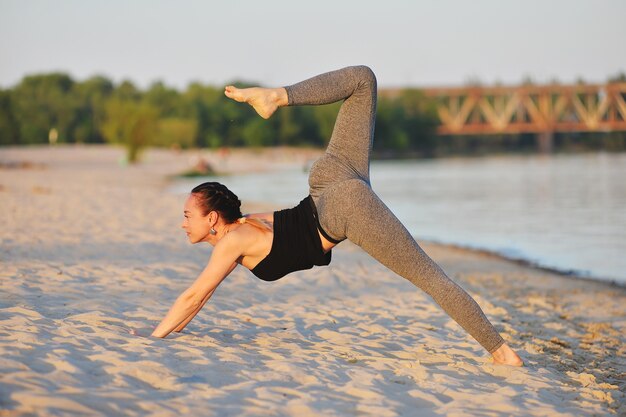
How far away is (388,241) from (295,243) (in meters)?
0.44

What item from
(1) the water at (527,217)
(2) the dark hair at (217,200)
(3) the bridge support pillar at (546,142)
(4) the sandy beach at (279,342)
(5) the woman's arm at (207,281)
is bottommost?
(1) the water at (527,217)

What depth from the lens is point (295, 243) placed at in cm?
361

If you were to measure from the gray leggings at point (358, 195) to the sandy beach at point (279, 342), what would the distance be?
47 cm

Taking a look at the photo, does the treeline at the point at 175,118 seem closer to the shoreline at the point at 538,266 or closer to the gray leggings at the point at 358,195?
the shoreline at the point at 538,266

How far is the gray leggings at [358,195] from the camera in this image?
11.2ft

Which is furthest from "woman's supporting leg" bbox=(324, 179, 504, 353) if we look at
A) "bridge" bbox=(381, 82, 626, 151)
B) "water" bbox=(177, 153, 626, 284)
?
"bridge" bbox=(381, 82, 626, 151)

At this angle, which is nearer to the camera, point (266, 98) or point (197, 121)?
point (266, 98)

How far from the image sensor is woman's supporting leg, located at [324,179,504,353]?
11.2 feet

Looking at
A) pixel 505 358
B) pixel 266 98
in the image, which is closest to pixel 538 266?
pixel 505 358

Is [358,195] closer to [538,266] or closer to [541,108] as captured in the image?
[538,266]

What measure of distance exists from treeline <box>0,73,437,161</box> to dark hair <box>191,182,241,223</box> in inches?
1937

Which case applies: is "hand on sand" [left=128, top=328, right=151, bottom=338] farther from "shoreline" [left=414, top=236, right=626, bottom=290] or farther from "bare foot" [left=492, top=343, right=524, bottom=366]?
"shoreline" [left=414, top=236, right=626, bottom=290]

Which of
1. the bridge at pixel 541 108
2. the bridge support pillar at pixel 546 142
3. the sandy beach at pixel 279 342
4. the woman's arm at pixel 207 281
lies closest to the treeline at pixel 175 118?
the bridge at pixel 541 108

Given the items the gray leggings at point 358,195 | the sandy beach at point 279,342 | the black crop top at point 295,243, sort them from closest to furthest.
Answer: the sandy beach at point 279,342
the gray leggings at point 358,195
the black crop top at point 295,243
